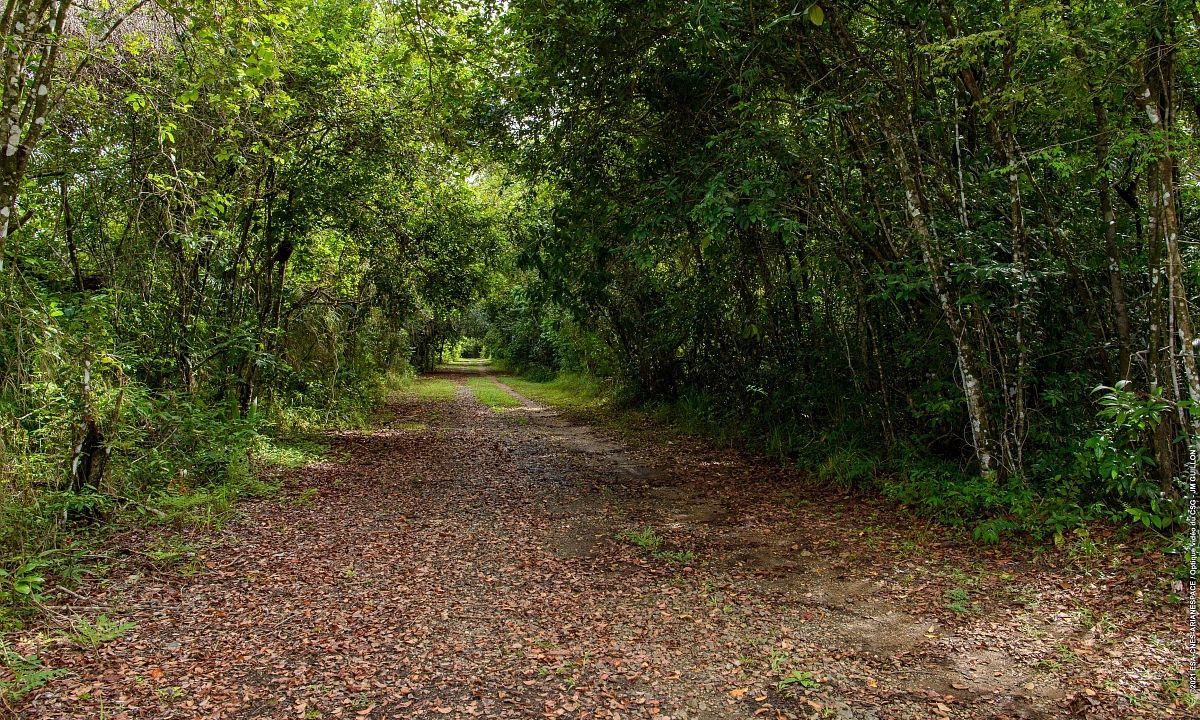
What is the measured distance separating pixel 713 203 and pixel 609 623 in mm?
4022

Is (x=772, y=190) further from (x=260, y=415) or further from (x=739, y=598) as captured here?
(x=260, y=415)

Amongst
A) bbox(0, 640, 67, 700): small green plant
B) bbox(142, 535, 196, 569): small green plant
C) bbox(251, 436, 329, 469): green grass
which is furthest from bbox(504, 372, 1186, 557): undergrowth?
bbox(251, 436, 329, 469): green grass

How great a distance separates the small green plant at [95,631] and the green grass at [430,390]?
1743 centimetres

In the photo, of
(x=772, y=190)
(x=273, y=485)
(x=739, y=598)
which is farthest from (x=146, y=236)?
(x=739, y=598)

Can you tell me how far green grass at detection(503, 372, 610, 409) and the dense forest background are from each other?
384 inches

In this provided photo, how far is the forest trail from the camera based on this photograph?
3.66 m

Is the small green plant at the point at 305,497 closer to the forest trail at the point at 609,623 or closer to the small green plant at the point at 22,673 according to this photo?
the forest trail at the point at 609,623

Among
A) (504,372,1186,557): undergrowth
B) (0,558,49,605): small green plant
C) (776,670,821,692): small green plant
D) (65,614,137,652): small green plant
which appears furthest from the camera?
(504,372,1186,557): undergrowth

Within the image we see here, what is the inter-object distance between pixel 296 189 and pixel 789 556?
868 cm

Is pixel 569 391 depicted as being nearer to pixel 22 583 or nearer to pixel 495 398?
pixel 495 398

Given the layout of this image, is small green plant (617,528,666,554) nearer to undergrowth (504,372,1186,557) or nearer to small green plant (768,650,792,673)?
small green plant (768,650,792,673)

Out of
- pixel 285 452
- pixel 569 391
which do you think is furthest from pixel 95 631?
pixel 569 391

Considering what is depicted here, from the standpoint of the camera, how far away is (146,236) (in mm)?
7445

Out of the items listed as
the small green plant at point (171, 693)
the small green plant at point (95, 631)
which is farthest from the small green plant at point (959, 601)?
the small green plant at point (95, 631)
